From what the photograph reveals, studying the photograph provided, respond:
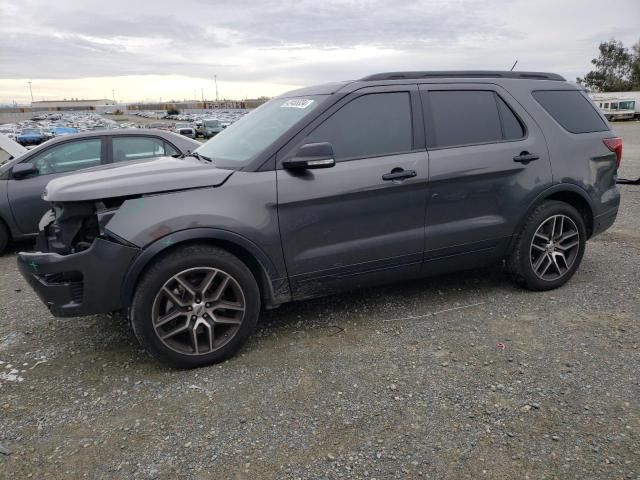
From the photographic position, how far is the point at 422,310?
413 centimetres

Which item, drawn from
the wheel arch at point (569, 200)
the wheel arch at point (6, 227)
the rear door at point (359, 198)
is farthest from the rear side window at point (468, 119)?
the wheel arch at point (6, 227)

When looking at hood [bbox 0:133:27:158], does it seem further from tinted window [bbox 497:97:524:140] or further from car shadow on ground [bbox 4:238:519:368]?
tinted window [bbox 497:97:524:140]

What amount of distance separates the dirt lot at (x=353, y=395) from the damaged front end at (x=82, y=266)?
53 centimetres

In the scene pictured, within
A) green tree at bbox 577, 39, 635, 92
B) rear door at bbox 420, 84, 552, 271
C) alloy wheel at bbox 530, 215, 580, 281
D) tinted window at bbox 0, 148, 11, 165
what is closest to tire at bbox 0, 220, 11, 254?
tinted window at bbox 0, 148, 11, 165

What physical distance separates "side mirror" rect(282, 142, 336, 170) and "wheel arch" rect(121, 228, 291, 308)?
24.4 inches

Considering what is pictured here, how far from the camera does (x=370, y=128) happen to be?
12.2 feet

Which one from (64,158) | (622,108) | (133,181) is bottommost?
(133,181)

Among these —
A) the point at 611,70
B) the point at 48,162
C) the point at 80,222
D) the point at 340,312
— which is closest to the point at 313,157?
the point at 340,312

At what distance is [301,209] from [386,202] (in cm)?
66

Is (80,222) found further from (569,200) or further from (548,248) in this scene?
(569,200)

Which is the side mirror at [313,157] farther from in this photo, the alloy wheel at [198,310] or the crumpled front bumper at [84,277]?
the crumpled front bumper at [84,277]

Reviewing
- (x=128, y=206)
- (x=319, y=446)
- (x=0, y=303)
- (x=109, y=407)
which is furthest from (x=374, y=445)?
(x=0, y=303)

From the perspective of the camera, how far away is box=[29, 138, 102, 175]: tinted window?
6305 millimetres

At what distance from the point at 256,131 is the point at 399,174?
46.4 inches
